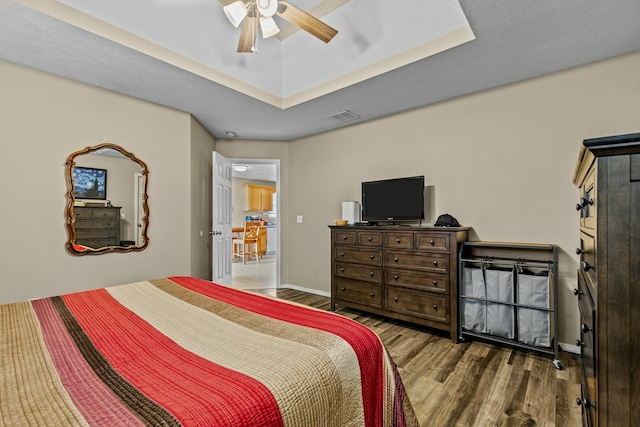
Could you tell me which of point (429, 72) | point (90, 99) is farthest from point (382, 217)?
point (90, 99)

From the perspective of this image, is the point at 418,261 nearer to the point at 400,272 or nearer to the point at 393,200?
the point at 400,272

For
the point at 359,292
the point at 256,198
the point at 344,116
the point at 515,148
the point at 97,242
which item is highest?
the point at 344,116

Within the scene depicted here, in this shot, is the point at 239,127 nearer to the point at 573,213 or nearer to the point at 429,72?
the point at 429,72

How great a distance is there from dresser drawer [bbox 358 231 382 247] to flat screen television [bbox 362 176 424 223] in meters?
0.31

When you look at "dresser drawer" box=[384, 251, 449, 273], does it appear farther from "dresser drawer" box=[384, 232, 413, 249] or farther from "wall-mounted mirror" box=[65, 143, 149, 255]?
"wall-mounted mirror" box=[65, 143, 149, 255]

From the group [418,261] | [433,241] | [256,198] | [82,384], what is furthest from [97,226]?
Result: [256,198]

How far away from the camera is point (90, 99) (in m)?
2.93

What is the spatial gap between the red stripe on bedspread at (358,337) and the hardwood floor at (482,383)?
0.82m

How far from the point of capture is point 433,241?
2900 millimetres

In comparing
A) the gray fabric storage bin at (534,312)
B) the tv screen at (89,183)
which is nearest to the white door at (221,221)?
the tv screen at (89,183)

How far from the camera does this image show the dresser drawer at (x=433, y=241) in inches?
112

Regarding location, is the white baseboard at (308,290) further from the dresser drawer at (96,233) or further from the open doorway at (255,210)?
the dresser drawer at (96,233)

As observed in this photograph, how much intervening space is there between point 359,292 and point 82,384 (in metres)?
2.91

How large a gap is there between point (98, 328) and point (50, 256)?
2054mm
